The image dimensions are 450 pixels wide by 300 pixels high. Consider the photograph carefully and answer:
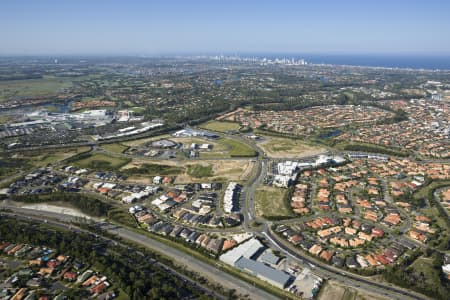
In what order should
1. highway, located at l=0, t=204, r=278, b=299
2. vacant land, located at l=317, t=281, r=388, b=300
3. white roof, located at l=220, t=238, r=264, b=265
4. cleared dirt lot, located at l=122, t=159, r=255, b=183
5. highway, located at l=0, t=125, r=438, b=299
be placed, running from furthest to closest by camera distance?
cleared dirt lot, located at l=122, t=159, r=255, b=183 < white roof, located at l=220, t=238, r=264, b=265 < highway, located at l=0, t=204, r=278, b=299 < highway, located at l=0, t=125, r=438, b=299 < vacant land, located at l=317, t=281, r=388, b=300

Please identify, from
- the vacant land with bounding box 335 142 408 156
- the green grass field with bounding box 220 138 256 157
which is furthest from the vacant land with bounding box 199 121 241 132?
the vacant land with bounding box 335 142 408 156

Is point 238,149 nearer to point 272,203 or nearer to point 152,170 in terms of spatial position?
point 152,170

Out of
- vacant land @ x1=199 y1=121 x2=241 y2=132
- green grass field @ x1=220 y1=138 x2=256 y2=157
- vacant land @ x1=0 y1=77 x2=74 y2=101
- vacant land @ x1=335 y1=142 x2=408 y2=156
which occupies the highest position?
vacant land @ x1=0 y1=77 x2=74 y2=101

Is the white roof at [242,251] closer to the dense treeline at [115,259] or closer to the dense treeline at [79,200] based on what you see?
the dense treeline at [115,259]

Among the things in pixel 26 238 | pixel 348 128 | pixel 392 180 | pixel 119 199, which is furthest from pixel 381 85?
pixel 26 238

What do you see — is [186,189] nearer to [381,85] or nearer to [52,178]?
[52,178]

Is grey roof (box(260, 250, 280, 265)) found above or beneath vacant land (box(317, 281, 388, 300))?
above

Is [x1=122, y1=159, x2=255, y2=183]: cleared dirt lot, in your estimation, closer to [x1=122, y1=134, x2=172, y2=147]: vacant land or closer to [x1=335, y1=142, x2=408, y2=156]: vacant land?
[x1=122, y1=134, x2=172, y2=147]: vacant land
